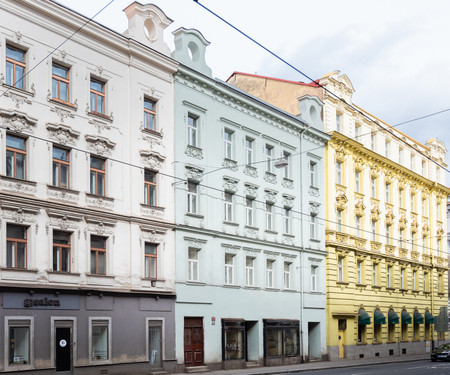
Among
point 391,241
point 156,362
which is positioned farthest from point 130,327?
point 391,241

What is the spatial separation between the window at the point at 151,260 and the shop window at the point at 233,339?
16.9 ft

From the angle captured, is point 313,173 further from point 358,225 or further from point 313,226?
point 358,225

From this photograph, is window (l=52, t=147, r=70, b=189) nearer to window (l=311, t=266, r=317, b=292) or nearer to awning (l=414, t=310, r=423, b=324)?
window (l=311, t=266, r=317, b=292)

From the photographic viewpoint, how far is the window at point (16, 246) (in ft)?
74.4

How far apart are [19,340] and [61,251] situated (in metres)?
3.64

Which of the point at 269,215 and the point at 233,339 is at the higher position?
the point at 269,215

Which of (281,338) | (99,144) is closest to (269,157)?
(281,338)

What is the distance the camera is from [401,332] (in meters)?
48.8

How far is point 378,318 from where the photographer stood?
44219 millimetres

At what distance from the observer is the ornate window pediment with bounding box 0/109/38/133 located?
22750 millimetres

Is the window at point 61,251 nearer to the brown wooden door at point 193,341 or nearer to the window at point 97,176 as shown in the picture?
the window at point 97,176

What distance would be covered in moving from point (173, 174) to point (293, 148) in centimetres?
1101

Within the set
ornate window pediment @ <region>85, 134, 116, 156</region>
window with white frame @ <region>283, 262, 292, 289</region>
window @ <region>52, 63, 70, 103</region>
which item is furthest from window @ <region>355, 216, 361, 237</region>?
window @ <region>52, 63, 70, 103</region>

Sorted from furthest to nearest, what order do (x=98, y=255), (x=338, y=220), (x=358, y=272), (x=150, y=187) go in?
(x=358, y=272), (x=338, y=220), (x=150, y=187), (x=98, y=255)
